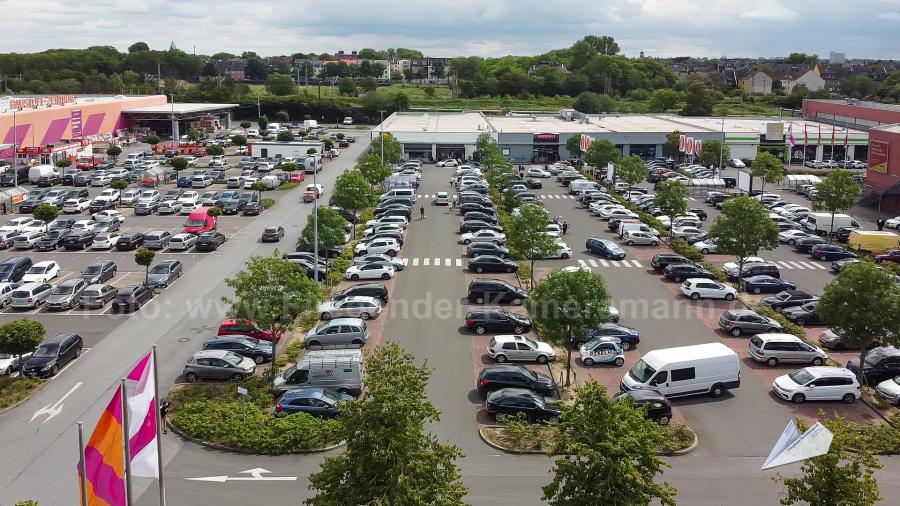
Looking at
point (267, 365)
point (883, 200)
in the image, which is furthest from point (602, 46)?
point (267, 365)

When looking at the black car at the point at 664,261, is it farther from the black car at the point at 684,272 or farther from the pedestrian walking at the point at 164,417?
the pedestrian walking at the point at 164,417

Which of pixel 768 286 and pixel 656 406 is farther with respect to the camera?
pixel 768 286

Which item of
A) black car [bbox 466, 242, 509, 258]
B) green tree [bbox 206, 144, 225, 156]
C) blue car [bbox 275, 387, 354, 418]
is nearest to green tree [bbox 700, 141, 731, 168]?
black car [bbox 466, 242, 509, 258]

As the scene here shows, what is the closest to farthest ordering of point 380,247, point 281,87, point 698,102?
point 380,247, point 698,102, point 281,87

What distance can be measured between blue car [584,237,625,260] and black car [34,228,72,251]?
25.6 m

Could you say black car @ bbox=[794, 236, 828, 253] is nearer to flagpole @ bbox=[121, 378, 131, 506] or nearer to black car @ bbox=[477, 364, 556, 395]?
black car @ bbox=[477, 364, 556, 395]

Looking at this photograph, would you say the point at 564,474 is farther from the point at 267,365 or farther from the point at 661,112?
the point at 661,112

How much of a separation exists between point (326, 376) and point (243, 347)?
3.98m

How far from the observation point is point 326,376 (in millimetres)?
21891

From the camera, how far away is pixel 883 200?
175ft

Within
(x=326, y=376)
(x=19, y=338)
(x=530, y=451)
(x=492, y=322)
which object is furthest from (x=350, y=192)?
(x=530, y=451)

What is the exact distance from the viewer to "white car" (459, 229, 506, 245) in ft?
131

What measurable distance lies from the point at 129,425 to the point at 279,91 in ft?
395

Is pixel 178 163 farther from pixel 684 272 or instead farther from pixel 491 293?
pixel 684 272
